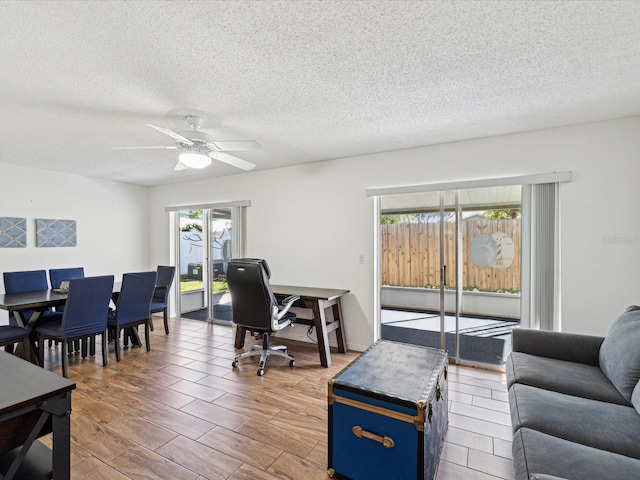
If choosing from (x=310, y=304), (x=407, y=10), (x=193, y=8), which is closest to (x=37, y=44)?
(x=193, y=8)

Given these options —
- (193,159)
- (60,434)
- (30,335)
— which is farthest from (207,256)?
(60,434)

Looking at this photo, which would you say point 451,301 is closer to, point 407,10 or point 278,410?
point 278,410

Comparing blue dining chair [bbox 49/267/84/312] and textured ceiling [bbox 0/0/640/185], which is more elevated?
textured ceiling [bbox 0/0/640/185]

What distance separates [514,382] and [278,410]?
5.71ft

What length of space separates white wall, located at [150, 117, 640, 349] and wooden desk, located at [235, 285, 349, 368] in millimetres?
168

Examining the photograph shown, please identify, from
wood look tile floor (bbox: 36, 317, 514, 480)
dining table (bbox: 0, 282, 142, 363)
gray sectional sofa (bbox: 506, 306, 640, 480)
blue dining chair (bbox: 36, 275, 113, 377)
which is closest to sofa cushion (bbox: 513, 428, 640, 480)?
gray sectional sofa (bbox: 506, 306, 640, 480)

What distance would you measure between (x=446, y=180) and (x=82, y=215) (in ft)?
18.3

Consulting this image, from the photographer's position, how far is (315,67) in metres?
2.01

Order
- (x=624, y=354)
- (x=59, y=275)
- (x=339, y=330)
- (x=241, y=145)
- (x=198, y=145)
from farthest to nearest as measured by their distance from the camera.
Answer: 1. (x=59, y=275)
2. (x=339, y=330)
3. (x=198, y=145)
4. (x=241, y=145)
5. (x=624, y=354)

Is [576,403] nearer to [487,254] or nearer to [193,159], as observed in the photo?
[487,254]

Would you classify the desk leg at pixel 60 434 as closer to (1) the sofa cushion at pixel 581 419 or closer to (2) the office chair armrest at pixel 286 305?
(1) the sofa cushion at pixel 581 419

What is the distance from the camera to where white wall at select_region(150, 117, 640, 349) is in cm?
286

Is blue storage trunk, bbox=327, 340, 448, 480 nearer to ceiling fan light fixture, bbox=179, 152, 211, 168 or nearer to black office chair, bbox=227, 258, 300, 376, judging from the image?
black office chair, bbox=227, 258, 300, 376

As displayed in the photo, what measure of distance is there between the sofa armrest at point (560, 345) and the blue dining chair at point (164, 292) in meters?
4.39
